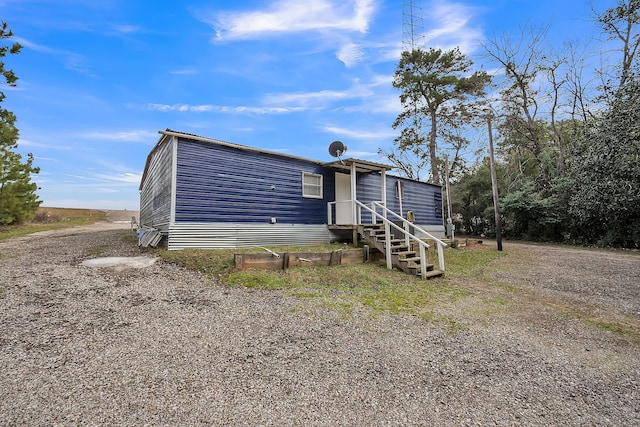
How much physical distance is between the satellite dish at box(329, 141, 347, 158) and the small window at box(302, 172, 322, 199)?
1.14 meters

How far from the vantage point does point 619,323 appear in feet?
14.5

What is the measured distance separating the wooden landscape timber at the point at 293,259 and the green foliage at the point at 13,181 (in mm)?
17802

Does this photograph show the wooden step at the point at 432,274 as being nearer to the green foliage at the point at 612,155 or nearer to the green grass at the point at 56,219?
the green foliage at the point at 612,155

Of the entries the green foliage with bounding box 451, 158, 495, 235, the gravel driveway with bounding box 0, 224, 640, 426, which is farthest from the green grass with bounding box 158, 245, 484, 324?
the green foliage with bounding box 451, 158, 495, 235

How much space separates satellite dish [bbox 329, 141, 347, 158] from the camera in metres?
10.7

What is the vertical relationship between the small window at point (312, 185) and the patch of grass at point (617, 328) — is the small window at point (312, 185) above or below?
above

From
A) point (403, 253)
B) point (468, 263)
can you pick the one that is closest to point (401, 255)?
point (403, 253)

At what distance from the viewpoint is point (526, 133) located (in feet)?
69.0

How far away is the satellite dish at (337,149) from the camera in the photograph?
10.7 metres

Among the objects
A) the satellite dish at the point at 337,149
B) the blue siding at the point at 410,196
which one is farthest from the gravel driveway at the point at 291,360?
the blue siding at the point at 410,196

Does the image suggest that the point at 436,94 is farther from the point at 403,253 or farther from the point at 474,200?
the point at 403,253

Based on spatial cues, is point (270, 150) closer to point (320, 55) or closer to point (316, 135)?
point (320, 55)

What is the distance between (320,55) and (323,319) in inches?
404

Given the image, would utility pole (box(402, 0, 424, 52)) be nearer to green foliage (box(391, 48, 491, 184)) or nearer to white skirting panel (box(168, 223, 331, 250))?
green foliage (box(391, 48, 491, 184))
